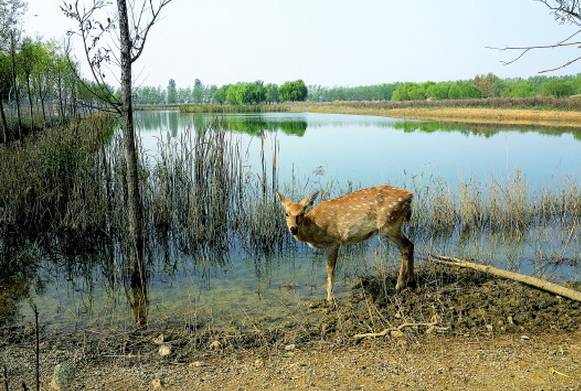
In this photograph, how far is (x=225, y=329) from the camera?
558cm

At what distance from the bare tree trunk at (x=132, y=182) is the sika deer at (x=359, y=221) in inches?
82.8

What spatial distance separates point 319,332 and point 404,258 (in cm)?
187

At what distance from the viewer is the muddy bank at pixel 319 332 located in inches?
191

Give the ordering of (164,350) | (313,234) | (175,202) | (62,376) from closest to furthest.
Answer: (62,376) → (164,350) → (313,234) → (175,202)

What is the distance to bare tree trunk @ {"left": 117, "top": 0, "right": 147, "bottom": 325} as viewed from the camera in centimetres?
654

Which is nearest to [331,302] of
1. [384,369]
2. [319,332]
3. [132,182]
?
[319,332]

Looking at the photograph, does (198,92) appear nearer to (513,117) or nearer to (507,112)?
(507,112)

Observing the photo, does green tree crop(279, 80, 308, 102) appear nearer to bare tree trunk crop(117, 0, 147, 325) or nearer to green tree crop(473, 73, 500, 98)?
green tree crop(473, 73, 500, 98)

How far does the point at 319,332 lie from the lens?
5.33m

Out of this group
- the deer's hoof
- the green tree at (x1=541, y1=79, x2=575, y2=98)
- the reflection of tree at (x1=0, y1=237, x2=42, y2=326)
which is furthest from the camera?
the green tree at (x1=541, y1=79, x2=575, y2=98)

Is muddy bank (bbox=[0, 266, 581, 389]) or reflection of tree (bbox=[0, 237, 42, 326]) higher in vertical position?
muddy bank (bbox=[0, 266, 581, 389])

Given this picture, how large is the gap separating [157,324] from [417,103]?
69.6 m

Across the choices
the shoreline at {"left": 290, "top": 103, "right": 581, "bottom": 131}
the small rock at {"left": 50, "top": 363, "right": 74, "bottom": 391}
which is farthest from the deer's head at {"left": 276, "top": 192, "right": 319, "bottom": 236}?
the shoreline at {"left": 290, "top": 103, "right": 581, "bottom": 131}

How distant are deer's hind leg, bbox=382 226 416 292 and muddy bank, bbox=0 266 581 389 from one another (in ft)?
0.97
